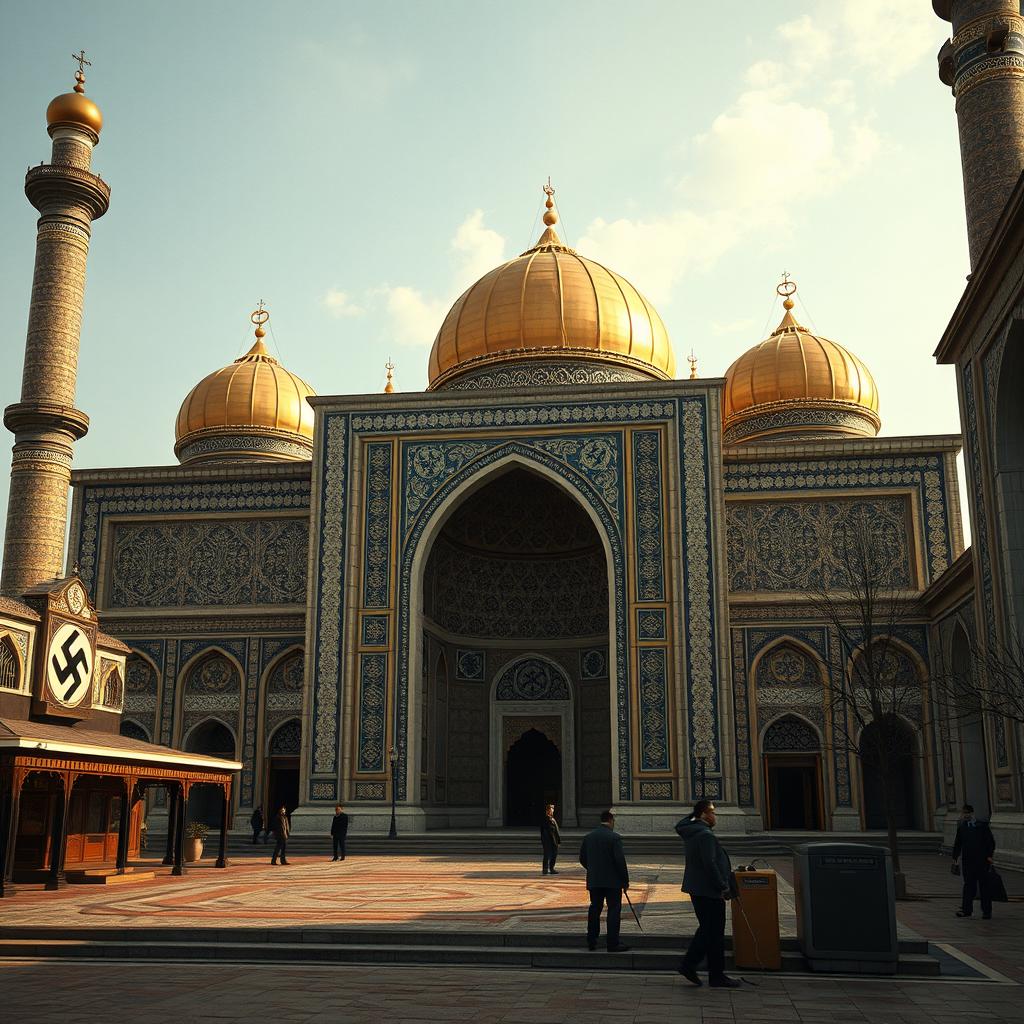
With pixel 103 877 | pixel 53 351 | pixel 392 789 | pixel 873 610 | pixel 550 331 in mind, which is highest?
pixel 550 331

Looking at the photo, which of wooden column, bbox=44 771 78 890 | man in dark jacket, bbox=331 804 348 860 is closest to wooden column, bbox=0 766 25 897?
wooden column, bbox=44 771 78 890

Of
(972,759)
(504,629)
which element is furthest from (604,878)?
(504,629)

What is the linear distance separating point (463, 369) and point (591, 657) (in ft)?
23.6

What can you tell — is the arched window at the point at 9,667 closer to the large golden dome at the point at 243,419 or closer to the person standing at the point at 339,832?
the person standing at the point at 339,832

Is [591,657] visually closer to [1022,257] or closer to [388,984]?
[1022,257]

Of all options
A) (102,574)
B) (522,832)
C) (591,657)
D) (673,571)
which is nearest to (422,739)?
(522,832)

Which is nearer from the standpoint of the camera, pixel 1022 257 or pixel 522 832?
pixel 1022 257

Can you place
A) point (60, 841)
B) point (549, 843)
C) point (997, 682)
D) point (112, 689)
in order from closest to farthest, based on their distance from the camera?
1. point (997, 682)
2. point (60, 841)
3. point (549, 843)
4. point (112, 689)

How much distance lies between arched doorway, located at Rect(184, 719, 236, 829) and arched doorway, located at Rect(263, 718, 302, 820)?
907 millimetres

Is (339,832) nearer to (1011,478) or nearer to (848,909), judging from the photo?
(1011,478)

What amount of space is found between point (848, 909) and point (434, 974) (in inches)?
111

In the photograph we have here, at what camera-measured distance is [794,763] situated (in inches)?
913

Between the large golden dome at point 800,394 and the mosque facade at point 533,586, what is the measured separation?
179mm

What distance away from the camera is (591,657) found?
2583cm
